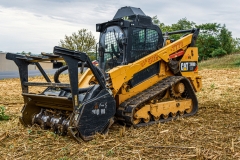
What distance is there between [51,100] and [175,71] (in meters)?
3.27

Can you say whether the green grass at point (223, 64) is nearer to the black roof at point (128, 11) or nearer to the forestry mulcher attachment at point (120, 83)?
the forestry mulcher attachment at point (120, 83)

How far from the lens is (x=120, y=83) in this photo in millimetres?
6844

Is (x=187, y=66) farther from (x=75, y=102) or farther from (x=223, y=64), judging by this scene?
(x=223, y=64)

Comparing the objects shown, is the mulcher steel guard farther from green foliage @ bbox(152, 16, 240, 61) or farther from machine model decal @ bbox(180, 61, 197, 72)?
green foliage @ bbox(152, 16, 240, 61)

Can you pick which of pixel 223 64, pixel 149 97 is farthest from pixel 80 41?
pixel 149 97

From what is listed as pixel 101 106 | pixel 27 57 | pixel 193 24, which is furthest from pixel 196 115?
pixel 193 24

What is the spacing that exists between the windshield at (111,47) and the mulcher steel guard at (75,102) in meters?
1.33

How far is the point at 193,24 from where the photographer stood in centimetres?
5109

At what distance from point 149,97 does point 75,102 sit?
189cm

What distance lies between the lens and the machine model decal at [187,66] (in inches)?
335

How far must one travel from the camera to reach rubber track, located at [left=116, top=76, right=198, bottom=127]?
266 inches

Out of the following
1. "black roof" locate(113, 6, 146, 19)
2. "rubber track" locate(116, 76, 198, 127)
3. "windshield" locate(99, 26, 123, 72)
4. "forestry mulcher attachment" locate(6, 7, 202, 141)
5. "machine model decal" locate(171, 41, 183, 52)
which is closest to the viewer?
"forestry mulcher attachment" locate(6, 7, 202, 141)

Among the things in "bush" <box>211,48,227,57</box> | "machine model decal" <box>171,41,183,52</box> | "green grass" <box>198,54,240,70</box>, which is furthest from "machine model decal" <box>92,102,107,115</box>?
"bush" <box>211,48,227,57</box>

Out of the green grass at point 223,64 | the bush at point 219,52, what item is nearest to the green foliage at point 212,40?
the bush at point 219,52
